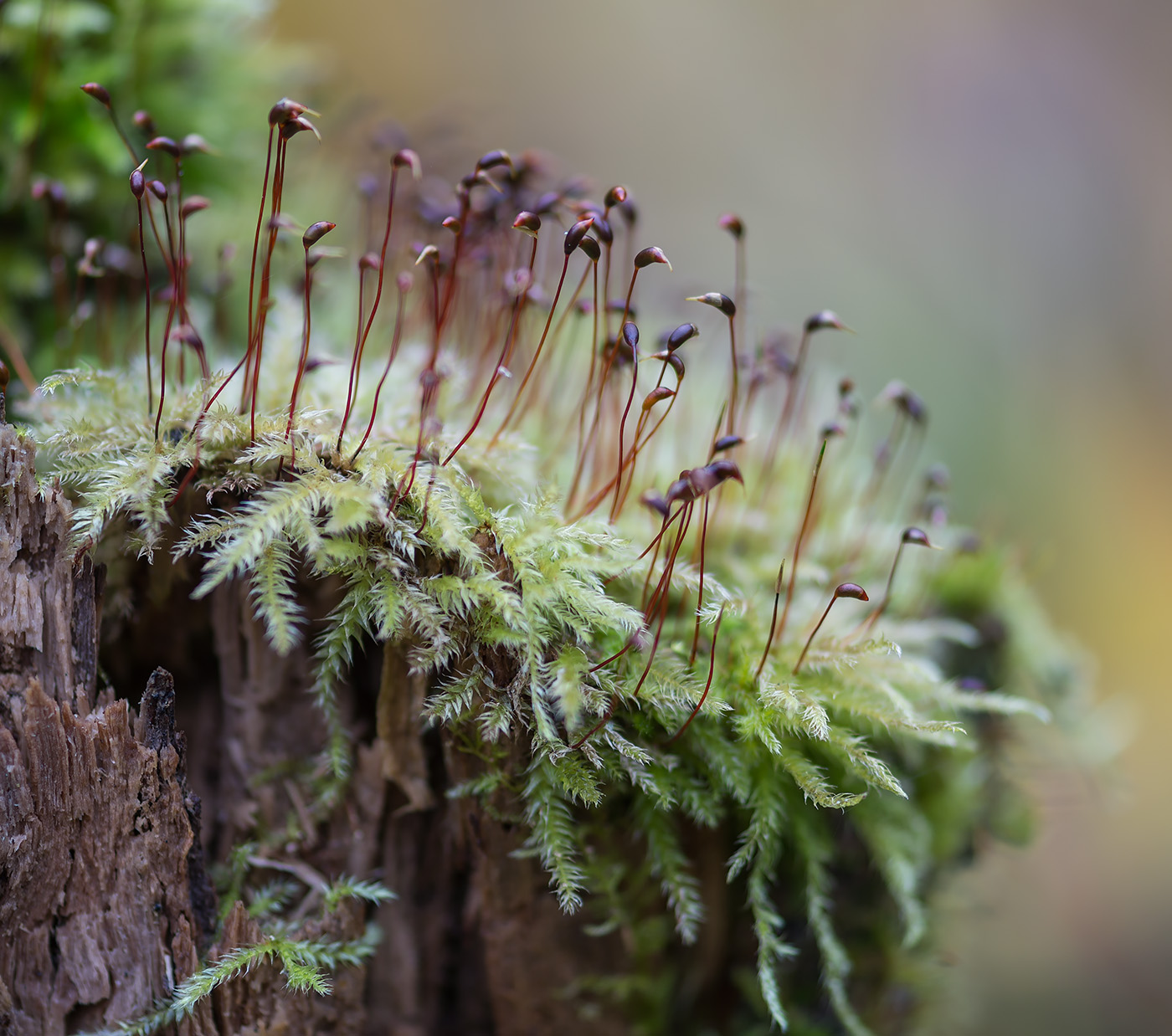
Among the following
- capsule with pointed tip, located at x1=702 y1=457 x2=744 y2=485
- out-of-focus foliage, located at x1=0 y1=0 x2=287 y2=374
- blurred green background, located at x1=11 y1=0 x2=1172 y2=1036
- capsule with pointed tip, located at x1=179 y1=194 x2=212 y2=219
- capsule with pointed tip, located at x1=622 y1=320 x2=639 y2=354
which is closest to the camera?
capsule with pointed tip, located at x1=702 y1=457 x2=744 y2=485

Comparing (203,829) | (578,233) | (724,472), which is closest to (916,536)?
(724,472)

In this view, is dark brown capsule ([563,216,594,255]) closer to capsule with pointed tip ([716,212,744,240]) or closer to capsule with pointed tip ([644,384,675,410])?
capsule with pointed tip ([644,384,675,410])

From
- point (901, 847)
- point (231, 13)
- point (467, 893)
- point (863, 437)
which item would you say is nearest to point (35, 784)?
point (467, 893)

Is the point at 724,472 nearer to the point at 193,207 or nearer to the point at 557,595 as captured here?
the point at 557,595

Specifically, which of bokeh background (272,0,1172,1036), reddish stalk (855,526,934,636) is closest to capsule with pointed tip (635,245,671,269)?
reddish stalk (855,526,934,636)

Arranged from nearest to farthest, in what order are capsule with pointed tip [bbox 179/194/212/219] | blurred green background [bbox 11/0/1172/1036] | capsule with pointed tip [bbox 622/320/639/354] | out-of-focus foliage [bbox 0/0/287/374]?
capsule with pointed tip [bbox 622/320/639/354] < capsule with pointed tip [bbox 179/194/212/219] < out-of-focus foliage [bbox 0/0/287/374] < blurred green background [bbox 11/0/1172/1036]

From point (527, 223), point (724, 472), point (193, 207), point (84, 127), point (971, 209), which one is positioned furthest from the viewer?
point (971, 209)

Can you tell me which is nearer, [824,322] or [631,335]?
[631,335]
